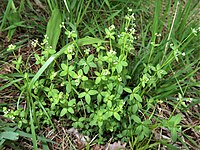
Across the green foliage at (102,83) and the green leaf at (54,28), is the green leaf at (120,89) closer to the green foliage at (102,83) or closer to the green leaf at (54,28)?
the green foliage at (102,83)

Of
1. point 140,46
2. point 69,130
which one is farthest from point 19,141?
point 140,46

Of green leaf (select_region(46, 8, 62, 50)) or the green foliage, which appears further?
green leaf (select_region(46, 8, 62, 50))

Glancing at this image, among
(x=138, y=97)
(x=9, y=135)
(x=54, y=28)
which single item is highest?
(x=54, y=28)

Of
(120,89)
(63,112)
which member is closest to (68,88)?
(63,112)

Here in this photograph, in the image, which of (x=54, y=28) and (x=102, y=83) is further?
(x=54, y=28)


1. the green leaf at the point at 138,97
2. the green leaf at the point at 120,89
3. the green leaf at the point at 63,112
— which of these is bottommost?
the green leaf at the point at 63,112

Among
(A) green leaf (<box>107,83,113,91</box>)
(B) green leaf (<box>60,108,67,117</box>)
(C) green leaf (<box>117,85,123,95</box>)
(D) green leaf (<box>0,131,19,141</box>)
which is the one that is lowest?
(D) green leaf (<box>0,131,19,141</box>)

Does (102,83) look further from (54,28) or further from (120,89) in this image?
(54,28)

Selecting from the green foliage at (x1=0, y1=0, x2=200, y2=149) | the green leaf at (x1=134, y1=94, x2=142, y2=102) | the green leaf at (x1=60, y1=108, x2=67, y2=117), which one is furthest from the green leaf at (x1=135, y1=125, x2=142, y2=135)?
the green leaf at (x1=60, y1=108, x2=67, y2=117)

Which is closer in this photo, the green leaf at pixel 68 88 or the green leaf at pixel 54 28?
the green leaf at pixel 68 88

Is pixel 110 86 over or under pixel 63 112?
over

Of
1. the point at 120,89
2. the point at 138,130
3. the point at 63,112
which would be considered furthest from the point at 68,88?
the point at 138,130

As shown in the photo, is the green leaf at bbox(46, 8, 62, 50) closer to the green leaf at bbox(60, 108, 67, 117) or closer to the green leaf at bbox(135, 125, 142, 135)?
the green leaf at bbox(60, 108, 67, 117)

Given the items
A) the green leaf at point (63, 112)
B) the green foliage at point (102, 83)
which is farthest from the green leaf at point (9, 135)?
the green leaf at point (63, 112)
